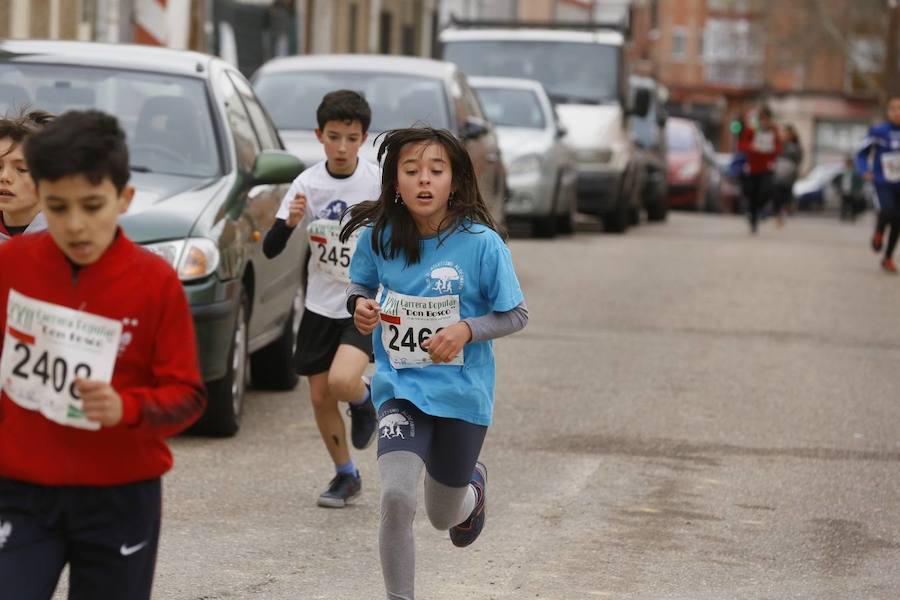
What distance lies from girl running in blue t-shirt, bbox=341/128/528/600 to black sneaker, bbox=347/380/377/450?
7.54ft

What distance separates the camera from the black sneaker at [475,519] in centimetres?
611

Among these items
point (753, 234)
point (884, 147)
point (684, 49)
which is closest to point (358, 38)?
point (753, 234)

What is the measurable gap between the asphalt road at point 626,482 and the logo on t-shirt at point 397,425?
34.3 inches

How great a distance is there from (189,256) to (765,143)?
67.1 ft

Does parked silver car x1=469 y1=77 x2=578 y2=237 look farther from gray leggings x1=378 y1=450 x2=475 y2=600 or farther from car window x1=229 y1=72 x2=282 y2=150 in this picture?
gray leggings x1=378 y1=450 x2=475 y2=600

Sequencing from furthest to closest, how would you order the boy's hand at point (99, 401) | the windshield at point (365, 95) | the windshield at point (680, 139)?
the windshield at point (680, 139), the windshield at point (365, 95), the boy's hand at point (99, 401)

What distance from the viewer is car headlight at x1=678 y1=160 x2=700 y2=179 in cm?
3941

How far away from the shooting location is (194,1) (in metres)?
18.0

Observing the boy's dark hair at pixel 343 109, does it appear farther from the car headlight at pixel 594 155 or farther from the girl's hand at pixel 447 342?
the car headlight at pixel 594 155

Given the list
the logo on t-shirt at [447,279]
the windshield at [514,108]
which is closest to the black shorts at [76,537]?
the logo on t-shirt at [447,279]

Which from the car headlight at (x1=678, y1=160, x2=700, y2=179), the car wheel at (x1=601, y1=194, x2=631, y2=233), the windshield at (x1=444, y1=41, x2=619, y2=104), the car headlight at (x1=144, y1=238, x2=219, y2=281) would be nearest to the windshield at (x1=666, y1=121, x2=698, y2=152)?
the car headlight at (x1=678, y1=160, x2=700, y2=179)

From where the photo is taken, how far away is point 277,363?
1077cm

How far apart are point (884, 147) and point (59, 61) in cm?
1186

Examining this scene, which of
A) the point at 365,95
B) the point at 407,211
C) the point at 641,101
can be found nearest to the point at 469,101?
the point at 365,95
